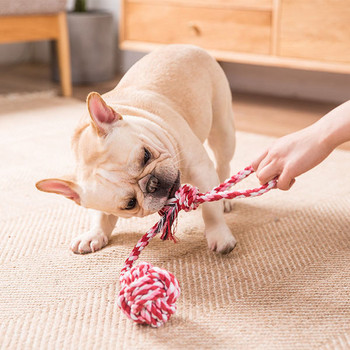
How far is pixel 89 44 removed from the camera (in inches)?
124

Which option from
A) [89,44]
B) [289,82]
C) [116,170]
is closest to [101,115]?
[116,170]

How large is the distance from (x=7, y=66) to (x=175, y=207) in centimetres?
312

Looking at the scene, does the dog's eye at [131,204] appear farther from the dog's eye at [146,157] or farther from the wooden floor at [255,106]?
the wooden floor at [255,106]

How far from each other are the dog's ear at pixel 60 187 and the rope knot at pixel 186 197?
0.66 feet

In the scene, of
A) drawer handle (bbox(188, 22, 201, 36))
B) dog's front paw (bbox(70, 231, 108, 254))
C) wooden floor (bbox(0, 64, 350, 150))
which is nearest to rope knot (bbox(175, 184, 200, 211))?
dog's front paw (bbox(70, 231, 108, 254))

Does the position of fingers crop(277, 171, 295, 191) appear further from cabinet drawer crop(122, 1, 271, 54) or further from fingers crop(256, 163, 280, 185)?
cabinet drawer crop(122, 1, 271, 54)

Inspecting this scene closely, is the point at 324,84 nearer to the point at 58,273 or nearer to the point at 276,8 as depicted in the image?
the point at 276,8

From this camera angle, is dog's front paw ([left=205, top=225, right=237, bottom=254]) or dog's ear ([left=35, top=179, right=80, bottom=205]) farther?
dog's front paw ([left=205, top=225, right=237, bottom=254])

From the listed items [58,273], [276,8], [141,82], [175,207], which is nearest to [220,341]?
[175,207]

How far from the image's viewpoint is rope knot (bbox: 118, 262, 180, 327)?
0.91 m

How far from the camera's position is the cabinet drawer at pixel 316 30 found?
227 centimetres

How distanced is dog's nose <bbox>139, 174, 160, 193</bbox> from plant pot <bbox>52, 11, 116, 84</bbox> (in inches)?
88.6

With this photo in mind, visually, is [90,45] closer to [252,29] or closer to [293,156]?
[252,29]

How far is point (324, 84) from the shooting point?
9.10ft
